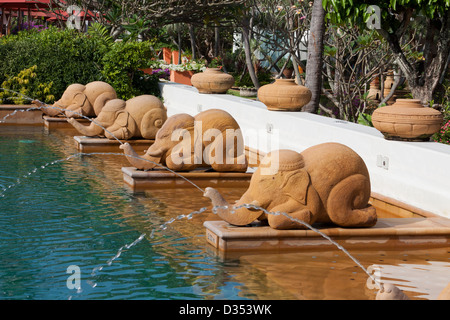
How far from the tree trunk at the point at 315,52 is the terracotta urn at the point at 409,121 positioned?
238 inches

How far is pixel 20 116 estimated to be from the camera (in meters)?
19.2

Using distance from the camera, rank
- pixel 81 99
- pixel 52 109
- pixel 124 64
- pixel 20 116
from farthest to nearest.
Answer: pixel 124 64 → pixel 20 116 → pixel 52 109 → pixel 81 99

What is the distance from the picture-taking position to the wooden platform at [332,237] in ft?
26.7

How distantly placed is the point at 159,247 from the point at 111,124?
7491 millimetres

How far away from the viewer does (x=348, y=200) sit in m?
8.47

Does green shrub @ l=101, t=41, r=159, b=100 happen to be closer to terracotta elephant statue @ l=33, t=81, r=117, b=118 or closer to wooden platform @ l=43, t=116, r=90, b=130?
terracotta elephant statue @ l=33, t=81, r=117, b=118

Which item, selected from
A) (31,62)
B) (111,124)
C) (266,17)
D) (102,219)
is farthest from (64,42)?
(102,219)

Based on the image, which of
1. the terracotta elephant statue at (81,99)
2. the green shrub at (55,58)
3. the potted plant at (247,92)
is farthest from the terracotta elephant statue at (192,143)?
the potted plant at (247,92)

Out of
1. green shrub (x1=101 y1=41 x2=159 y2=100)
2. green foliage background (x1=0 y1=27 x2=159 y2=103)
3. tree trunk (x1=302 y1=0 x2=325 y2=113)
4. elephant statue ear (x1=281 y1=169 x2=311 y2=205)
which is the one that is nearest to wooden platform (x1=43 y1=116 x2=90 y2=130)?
green foliage background (x1=0 y1=27 x2=159 y2=103)

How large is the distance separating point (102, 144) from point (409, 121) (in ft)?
23.7

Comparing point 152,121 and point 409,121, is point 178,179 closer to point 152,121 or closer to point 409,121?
point 152,121

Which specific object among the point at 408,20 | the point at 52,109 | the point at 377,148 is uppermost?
the point at 408,20

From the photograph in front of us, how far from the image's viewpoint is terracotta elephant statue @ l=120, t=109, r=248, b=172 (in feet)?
38.9

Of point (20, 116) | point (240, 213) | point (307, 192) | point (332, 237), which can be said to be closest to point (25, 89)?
point (20, 116)
